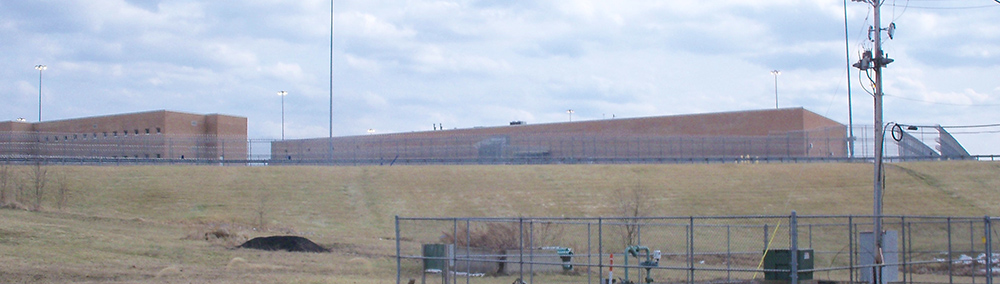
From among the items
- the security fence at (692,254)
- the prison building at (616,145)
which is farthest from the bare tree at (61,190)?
the prison building at (616,145)

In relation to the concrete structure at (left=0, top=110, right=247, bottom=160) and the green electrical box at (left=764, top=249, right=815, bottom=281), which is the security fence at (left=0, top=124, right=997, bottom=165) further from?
the green electrical box at (left=764, top=249, right=815, bottom=281)

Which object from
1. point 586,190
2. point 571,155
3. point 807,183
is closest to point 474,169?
point 586,190

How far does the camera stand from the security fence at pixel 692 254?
1811 centimetres

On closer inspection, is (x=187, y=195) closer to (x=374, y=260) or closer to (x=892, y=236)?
(x=374, y=260)

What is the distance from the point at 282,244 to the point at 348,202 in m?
16.6

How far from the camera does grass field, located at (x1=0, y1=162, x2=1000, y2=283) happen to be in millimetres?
25391

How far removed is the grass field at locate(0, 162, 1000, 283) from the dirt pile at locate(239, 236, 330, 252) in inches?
31.9

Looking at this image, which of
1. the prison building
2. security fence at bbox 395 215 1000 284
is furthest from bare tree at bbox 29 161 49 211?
the prison building

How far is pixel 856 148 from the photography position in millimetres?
68750

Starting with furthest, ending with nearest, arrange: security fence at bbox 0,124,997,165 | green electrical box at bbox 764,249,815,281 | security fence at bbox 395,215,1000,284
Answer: security fence at bbox 0,124,997,165 < green electrical box at bbox 764,249,815,281 < security fence at bbox 395,215,1000,284

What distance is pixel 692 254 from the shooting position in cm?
1574

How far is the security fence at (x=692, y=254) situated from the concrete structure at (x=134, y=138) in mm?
28635

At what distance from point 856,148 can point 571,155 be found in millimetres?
23633

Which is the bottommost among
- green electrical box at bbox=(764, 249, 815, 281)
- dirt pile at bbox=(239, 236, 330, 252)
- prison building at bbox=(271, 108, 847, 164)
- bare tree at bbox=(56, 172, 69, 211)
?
dirt pile at bbox=(239, 236, 330, 252)
